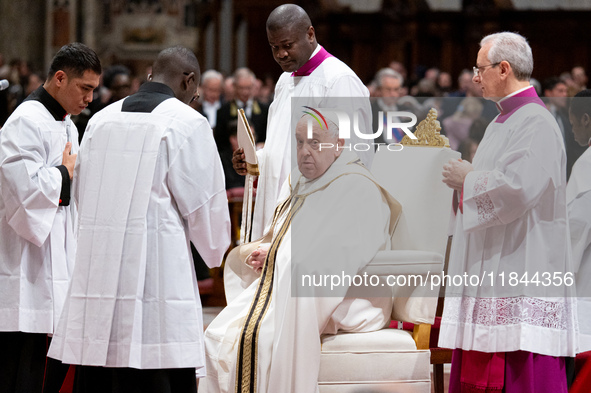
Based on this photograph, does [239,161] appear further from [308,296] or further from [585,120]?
[585,120]

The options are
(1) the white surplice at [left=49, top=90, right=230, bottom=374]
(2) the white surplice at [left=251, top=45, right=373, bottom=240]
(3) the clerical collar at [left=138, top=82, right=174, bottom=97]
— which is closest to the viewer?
(1) the white surplice at [left=49, top=90, right=230, bottom=374]

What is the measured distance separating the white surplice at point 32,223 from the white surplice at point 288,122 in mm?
1108

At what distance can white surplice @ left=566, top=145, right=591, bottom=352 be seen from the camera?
398cm

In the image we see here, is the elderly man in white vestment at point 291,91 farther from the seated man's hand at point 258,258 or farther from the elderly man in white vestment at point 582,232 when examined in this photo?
the elderly man in white vestment at point 582,232

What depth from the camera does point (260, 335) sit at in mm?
3641

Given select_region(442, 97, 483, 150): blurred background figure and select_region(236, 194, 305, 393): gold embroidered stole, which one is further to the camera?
select_region(442, 97, 483, 150): blurred background figure

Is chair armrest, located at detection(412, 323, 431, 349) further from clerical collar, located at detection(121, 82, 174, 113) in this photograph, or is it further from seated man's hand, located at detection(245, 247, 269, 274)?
clerical collar, located at detection(121, 82, 174, 113)

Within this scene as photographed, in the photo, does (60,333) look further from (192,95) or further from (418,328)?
(418,328)

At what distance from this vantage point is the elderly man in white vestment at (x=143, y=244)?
3.19m

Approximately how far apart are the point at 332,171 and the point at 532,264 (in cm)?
99

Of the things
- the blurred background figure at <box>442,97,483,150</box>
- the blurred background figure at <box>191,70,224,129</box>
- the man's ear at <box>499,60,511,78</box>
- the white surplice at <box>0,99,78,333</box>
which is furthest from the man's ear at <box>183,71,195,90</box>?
the blurred background figure at <box>191,70,224,129</box>

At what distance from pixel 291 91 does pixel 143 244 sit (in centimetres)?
168

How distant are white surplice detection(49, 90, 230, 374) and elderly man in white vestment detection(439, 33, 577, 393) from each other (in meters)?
1.12

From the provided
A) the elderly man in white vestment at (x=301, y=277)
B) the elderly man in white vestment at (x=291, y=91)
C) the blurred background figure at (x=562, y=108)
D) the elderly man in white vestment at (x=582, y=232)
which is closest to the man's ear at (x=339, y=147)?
the elderly man in white vestment at (x=301, y=277)
